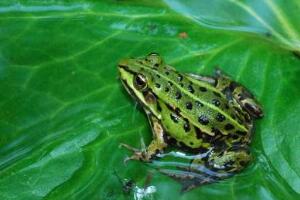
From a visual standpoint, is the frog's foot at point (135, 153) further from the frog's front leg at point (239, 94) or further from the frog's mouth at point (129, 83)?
the frog's front leg at point (239, 94)

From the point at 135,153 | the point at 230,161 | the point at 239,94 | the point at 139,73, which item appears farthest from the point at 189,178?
the point at 139,73

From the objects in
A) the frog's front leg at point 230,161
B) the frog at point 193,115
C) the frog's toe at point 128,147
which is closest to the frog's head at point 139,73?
the frog at point 193,115

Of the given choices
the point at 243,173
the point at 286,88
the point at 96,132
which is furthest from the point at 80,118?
the point at 286,88

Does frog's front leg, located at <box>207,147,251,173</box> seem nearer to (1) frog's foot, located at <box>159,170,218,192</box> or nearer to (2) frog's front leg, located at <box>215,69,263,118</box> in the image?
(1) frog's foot, located at <box>159,170,218,192</box>

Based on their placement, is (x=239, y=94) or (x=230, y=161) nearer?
(x=230, y=161)

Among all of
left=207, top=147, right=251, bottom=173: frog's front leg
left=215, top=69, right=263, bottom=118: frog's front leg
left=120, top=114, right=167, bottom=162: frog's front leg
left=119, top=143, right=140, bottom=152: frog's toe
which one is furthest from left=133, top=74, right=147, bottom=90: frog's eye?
left=207, top=147, right=251, bottom=173: frog's front leg

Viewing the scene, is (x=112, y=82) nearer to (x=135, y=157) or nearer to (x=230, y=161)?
(x=135, y=157)

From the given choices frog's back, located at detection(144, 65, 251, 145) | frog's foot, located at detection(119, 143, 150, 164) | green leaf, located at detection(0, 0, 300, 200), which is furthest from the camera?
frog's back, located at detection(144, 65, 251, 145)
